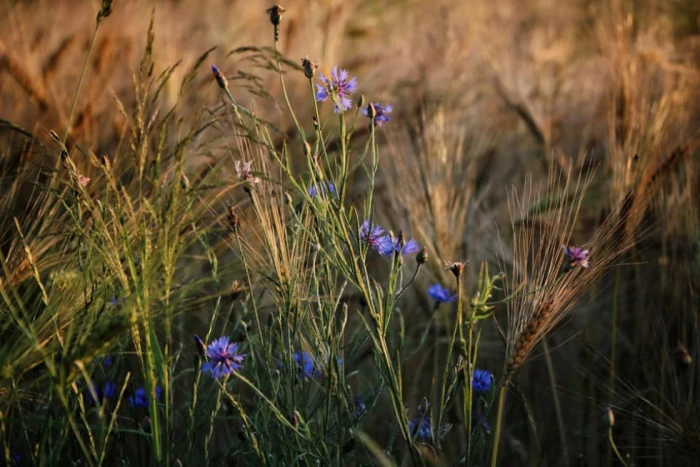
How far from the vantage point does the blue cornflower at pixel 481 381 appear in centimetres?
138

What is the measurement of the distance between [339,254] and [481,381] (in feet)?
1.63

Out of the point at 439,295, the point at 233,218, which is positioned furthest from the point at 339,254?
the point at 439,295

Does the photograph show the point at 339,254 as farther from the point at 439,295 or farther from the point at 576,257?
the point at 439,295

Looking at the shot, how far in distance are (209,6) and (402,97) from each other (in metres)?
2.27

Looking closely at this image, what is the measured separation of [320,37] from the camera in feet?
8.36

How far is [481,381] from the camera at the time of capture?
1406mm

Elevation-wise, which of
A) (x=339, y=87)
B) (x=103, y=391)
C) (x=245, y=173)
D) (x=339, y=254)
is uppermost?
(x=339, y=87)

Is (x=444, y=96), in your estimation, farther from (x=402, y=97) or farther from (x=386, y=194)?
(x=386, y=194)

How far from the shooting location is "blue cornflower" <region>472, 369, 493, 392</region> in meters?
1.38

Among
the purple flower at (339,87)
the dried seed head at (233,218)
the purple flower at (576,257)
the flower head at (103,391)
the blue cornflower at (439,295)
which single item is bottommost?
the flower head at (103,391)

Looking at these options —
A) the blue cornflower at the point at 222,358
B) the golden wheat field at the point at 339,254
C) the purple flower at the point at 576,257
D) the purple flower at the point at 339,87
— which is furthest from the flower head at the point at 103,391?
the purple flower at the point at 576,257

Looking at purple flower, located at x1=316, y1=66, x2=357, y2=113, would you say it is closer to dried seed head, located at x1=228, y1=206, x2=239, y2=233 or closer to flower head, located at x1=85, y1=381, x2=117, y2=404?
dried seed head, located at x1=228, y1=206, x2=239, y2=233

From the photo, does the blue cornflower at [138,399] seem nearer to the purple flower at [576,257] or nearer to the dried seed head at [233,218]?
the dried seed head at [233,218]

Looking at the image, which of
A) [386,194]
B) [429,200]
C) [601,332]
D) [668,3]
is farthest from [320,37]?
[668,3]
